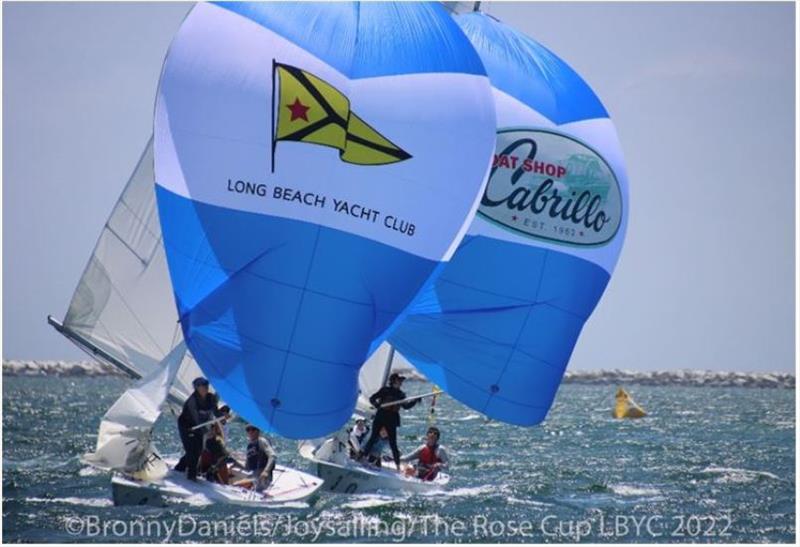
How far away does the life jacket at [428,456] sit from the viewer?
22.3 metres

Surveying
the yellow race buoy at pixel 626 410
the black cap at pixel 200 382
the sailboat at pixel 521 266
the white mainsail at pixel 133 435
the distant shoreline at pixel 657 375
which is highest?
the sailboat at pixel 521 266

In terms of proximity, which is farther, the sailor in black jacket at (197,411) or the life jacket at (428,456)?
the life jacket at (428,456)

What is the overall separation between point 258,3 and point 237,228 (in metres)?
2.79

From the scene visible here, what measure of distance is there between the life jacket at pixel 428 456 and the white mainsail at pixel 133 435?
→ 14.6 feet

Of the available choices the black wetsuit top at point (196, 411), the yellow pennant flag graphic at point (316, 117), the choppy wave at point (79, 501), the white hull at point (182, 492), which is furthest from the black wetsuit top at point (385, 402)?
the yellow pennant flag graphic at point (316, 117)

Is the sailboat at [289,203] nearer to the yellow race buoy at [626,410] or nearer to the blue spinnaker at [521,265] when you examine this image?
the blue spinnaker at [521,265]

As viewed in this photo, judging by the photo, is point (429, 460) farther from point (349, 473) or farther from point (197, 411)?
point (197, 411)

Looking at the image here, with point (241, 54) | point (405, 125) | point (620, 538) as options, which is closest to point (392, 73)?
point (405, 125)

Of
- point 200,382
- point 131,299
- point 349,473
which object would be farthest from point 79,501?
point 349,473

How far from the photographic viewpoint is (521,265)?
23.0 m

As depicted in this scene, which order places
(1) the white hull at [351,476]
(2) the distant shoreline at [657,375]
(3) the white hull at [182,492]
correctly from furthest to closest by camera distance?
1. (2) the distant shoreline at [657,375]
2. (1) the white hull at [351,476]
3. (3) the white hull at [182,492]

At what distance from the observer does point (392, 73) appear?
19.1 m

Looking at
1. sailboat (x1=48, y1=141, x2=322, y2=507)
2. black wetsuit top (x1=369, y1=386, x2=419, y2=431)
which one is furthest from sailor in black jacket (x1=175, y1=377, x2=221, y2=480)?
black wetsuit top (x1=369, y1=386, x2=419, y2=431)

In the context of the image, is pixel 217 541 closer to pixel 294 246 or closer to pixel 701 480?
pixel 294 246
